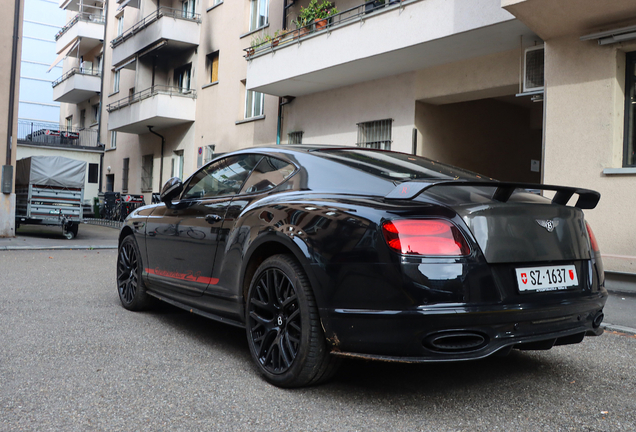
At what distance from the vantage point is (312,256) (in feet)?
10.6

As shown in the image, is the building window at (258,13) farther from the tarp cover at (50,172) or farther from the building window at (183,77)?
the tarp cover at (50,172)

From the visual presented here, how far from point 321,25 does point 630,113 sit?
723 cm

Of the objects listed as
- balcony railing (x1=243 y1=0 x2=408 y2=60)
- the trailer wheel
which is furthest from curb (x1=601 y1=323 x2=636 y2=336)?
the trailer wheel

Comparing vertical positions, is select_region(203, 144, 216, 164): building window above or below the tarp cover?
above

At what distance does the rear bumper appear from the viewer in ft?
9.30

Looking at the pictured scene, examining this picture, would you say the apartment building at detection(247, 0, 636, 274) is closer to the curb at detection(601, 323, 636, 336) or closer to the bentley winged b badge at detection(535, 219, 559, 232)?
the curb at detection(601, 323, 636, 336)

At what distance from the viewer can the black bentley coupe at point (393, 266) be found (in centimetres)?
288

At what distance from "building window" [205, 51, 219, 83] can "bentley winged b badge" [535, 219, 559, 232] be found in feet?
61.9

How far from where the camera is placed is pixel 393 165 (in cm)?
379

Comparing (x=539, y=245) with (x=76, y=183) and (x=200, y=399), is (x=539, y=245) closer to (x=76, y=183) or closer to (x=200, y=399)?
(x=200, y=399)

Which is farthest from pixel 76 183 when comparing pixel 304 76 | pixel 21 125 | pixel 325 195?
pixel 21 125

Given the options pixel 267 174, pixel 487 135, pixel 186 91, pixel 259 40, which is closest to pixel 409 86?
pixel 487 135

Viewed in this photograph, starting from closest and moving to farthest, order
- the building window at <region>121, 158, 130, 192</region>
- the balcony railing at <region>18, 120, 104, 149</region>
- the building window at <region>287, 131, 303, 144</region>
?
the building window at <region>287, 131, 303, 144</region>
the building window at <region>121, 158, 130, 192</region>
the balcony railing at <region>18, 120, 104, 149</region>

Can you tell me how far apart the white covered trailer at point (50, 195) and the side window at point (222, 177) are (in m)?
12.4
